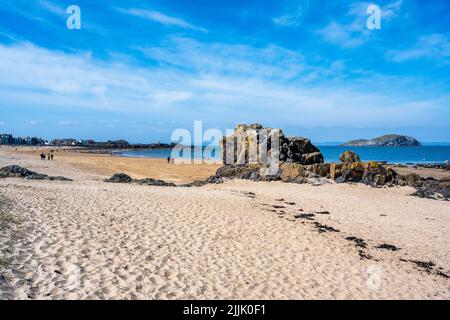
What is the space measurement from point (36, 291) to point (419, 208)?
20.8 m

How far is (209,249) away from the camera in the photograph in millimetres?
10547

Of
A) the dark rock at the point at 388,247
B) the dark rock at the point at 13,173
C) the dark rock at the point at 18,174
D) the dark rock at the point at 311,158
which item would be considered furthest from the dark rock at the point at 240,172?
the dark rock at the point at 388,247

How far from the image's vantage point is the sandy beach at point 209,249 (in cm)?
761

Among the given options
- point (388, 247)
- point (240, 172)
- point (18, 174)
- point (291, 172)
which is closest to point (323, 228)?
point (388, 247)

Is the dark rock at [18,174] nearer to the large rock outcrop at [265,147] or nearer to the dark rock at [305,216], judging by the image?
the large rock outcrop at [265,147]

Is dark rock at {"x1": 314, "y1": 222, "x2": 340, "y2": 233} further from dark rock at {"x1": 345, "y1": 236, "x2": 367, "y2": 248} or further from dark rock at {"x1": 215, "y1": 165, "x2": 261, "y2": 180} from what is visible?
dark rock at {"x1": 215, "y1": 165, "x2": 261, "y2": 180}

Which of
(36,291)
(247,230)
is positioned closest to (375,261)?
(247,230)

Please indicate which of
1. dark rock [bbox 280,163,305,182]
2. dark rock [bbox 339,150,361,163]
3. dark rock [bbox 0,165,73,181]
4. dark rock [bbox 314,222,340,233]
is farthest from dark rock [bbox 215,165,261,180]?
dark rock [bbox 314,222,340,233]

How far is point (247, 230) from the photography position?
13250 mm

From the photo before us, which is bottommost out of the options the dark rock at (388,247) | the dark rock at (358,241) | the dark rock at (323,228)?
the dark rock at (388,247)

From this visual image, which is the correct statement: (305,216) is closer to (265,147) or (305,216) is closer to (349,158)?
(265,147)

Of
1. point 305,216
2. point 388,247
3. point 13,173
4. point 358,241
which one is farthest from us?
point 13,173

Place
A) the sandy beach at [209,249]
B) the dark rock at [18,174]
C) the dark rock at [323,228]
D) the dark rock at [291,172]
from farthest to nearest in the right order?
the dark rock at [291,172], the dark rock at [18,174], the dark rock at [323,228], the sandy beach at [209,249]
